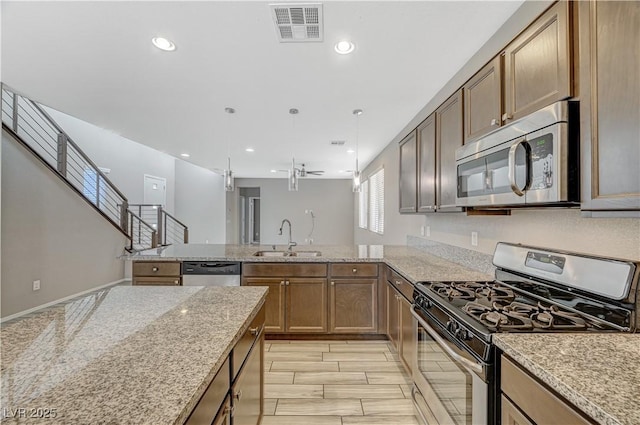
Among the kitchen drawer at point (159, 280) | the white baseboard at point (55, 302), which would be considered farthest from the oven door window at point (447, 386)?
the white baseboard at point (55, 302)

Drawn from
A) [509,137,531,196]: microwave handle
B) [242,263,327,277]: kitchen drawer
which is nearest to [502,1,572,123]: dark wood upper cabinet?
[509,137,531,196]: microwave handle

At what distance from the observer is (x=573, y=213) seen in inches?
58.9

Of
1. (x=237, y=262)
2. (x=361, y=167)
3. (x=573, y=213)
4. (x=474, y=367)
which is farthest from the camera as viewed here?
(x=361, y=167)

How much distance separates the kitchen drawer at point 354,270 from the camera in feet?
10.1

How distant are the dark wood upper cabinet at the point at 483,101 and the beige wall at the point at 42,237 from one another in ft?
16.9

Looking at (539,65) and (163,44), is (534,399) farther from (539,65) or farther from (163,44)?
(163,44)

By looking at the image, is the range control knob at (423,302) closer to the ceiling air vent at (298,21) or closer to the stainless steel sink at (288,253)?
the stainless steel sink at (288,253)

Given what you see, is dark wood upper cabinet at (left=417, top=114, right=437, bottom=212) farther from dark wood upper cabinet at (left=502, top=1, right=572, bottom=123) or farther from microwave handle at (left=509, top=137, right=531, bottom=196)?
microwave handle at (left=509, top=137, right=531, bottom=196)

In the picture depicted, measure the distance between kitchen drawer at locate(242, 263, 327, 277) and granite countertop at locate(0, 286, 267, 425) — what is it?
5.12ft

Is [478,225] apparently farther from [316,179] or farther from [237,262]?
[316,179]

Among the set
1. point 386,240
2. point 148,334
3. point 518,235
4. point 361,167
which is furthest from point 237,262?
point 361,167

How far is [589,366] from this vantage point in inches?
34.2

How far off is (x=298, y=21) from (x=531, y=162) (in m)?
1.65

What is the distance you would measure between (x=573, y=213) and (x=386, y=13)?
1.58 metres
